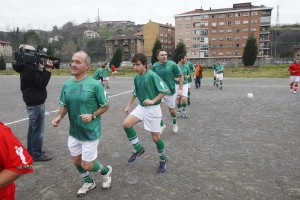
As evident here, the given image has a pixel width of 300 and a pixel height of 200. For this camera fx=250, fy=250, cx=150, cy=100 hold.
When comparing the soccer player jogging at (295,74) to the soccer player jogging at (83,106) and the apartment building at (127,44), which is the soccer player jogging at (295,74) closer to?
the soccer player jogging at (83,106)

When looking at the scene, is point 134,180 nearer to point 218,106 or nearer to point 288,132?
point 288,132

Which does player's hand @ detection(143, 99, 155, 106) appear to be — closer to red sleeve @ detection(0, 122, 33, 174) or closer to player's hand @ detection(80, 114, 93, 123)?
player's hand @ detection(80, 114, 93, 123)

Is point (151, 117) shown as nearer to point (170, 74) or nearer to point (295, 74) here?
point (170, 74)

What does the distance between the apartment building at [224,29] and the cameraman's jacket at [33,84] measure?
260 feet

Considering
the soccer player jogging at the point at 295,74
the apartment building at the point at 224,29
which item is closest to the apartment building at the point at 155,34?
the apartment building at the point at 224,29

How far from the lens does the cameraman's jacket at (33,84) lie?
15.2 feet

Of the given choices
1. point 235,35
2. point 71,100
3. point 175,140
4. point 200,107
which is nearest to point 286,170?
point 175,140

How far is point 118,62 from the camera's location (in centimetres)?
5350

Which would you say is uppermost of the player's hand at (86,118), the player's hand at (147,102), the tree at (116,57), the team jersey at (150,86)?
the tree at (116,57)

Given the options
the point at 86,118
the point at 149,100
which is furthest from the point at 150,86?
the point at 86,118

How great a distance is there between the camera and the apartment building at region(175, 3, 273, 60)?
74.6m

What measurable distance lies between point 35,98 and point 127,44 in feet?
316

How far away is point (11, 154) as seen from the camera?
1662 mm

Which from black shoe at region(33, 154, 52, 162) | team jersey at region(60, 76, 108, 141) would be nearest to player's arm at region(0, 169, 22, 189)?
team jersey at region(60, 76, 108, 141)
